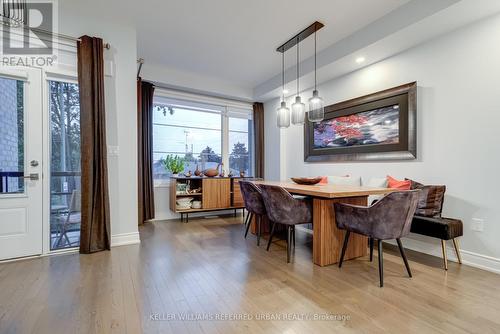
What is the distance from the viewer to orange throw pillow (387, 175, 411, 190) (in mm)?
2907

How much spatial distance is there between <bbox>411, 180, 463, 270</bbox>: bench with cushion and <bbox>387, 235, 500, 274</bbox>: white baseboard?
0.07 meters

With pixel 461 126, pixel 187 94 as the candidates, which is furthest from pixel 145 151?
pixel 461 126

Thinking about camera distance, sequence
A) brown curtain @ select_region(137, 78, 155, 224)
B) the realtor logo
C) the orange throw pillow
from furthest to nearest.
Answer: brown curtain @ select_region(137, 78, 155, 224) < the orange throw pillow < the realtor logo

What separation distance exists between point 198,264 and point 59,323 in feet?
3.91

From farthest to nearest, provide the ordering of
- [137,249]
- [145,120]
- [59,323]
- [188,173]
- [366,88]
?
[188,173] → [145,120] → [366,88] → [137,249] → [59,323]

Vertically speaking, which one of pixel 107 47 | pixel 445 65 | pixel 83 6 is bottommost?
pixel 445 65

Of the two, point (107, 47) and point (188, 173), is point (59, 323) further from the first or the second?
point (188, 173)

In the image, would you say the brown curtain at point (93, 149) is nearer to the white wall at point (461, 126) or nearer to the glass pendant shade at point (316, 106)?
the glass pendant shade at point (316, 106)

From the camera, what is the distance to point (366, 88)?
3697 millimetres

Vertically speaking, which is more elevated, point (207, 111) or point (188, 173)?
point (207, 111)

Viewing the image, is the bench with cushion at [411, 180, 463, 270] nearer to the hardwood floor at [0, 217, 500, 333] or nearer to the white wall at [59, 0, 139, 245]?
the hardwood floor at [0, 217, 500, 333]

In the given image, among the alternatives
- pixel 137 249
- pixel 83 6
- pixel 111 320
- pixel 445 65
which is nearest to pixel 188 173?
pixel 137 249

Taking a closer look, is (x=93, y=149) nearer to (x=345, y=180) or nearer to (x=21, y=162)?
(x=21, y=162)

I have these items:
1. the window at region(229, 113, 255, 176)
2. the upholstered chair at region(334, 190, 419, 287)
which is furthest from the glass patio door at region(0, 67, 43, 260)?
the window at region(229, 113, 255, 176)
